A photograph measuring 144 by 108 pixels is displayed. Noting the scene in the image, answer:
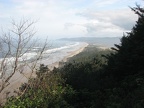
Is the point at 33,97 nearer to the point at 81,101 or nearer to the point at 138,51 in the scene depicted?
the point at 81,101

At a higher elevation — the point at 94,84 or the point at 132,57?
the point at 132,57

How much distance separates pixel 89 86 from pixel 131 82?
321 cm

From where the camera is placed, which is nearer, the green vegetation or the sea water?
the green vegetation

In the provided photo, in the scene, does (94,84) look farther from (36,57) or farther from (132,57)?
(36,57)

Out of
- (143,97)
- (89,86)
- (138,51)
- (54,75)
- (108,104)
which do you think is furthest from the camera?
(54,75)

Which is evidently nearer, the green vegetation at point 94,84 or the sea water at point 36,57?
the green vegetation at point 94,84

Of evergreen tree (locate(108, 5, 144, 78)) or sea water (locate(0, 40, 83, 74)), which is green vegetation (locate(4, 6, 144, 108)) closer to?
evergreen tree (locate(108, 5, 144, 78))

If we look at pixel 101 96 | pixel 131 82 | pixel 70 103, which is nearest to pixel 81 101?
pixel 70 103

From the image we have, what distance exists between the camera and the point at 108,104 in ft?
38.0

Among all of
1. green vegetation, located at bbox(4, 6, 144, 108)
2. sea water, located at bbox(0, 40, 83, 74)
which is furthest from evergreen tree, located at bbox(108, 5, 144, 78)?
sea water, located at bbox(0, 40, 83, 74)

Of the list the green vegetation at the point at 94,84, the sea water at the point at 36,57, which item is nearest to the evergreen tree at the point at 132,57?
the green vegetation at the point at 94,84

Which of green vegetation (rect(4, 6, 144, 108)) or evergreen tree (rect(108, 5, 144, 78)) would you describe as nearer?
green vegetation (rect(4, 6, 144, 108))

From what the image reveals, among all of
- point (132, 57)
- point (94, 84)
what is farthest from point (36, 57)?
point (132, 57)

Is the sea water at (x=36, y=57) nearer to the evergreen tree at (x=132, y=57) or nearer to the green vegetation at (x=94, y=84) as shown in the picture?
the green vegetation at (x=94, y=84)
